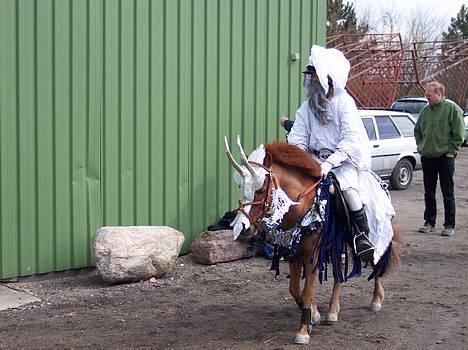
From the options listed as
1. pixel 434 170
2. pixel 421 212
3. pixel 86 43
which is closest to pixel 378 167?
pixel 421 212

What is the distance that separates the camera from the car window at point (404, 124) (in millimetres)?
15984

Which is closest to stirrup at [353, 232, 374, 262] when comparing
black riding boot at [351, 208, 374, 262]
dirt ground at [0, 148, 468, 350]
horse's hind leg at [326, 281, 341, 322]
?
black riding boot at [351, 208, 374, 262]

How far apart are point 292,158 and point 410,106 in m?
20.8

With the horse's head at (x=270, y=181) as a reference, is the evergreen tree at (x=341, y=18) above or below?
above

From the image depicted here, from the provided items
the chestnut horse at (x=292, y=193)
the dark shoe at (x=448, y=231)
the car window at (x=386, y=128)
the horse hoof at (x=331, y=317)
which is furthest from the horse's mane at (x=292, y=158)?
the car window at (x=386, y=128)

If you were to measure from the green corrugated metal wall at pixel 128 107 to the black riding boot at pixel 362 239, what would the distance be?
10.2 ft

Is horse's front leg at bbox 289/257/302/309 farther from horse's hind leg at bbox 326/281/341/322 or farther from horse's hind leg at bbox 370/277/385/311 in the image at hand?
horse's hind leg at bbox 370/277/385/311

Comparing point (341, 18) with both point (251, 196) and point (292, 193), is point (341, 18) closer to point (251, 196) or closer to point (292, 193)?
point (292, 193)

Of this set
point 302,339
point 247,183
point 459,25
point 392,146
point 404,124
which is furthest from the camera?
point 459,25

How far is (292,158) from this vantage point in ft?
18.9

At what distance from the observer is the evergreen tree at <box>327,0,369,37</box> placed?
134ft

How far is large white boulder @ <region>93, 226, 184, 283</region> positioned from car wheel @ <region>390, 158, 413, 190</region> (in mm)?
8508

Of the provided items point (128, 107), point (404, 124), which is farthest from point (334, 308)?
point (404, 124)

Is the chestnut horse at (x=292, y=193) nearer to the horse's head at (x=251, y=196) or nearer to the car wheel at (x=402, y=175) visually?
the horse's head at (x=251, y=196)
